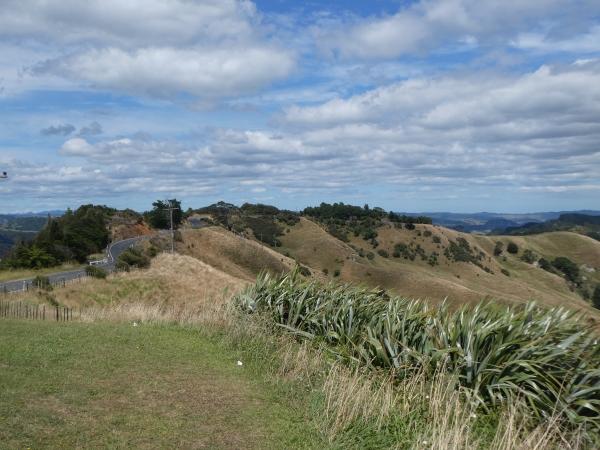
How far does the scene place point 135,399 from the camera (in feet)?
24.4

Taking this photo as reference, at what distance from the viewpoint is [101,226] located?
5584cm

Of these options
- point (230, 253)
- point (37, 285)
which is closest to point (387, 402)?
point (37, 285)

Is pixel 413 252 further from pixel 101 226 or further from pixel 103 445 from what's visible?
pixel 103 445

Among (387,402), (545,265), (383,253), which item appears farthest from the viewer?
(545,265)

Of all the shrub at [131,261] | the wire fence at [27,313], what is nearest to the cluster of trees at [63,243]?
the shrub at [131,261]

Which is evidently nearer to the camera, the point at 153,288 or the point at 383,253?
the point at 153,288

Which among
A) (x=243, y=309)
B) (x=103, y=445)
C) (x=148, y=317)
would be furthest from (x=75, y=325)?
(x=103, y=445)

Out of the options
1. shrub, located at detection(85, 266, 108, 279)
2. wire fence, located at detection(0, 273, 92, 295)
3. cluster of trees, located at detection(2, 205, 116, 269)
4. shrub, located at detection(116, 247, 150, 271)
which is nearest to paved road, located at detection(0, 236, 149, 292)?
wire fence, located at detection(0, 273, 92, 295)

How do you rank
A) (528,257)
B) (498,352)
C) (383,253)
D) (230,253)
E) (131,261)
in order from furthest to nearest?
(528,257)
(383,253)
(230,253)
(131,261)
(498,352)

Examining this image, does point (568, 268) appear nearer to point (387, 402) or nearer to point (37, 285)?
point (37, 285)

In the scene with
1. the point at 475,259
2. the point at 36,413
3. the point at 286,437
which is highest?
the point at 36,413

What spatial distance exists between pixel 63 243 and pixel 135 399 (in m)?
39.7

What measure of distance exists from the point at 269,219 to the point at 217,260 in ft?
145

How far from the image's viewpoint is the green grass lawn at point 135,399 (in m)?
6.11
